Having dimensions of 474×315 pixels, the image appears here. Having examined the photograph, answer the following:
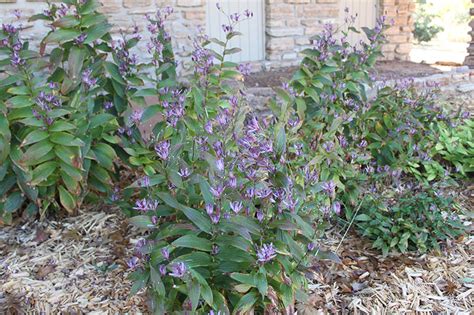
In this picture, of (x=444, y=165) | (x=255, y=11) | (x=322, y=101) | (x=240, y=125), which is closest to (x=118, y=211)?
(x=240, y=125)

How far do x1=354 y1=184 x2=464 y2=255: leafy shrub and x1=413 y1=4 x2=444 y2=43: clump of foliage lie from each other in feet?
42.0

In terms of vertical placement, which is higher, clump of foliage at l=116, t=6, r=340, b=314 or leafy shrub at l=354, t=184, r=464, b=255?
clump of foliage at l=116, t=6, r=340, b=314

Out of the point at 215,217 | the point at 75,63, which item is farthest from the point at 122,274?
the point at 75,63

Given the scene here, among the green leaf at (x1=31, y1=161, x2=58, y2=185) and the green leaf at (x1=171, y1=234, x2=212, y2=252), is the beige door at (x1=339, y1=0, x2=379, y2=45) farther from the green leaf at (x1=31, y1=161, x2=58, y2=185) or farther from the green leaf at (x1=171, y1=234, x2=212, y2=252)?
the green leaf at (x1=171, y1=234, x2=212, y2=252)

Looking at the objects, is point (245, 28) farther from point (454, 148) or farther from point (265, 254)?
point (265, 254)

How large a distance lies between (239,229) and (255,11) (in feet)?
14.6

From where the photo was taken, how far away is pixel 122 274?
2.44 meters

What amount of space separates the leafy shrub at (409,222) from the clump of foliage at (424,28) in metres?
12.8

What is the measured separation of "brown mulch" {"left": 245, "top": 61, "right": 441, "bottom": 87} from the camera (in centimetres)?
511

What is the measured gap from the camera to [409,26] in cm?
713

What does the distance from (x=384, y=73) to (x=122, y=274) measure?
4218mm

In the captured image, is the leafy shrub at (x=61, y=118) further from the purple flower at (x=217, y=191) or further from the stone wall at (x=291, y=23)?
the stone wall at (x=291, y=23)

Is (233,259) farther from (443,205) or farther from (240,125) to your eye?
(443,205)

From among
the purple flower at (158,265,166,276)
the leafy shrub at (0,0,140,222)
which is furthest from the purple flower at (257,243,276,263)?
the leafy shrub at (0,0,140,222)
